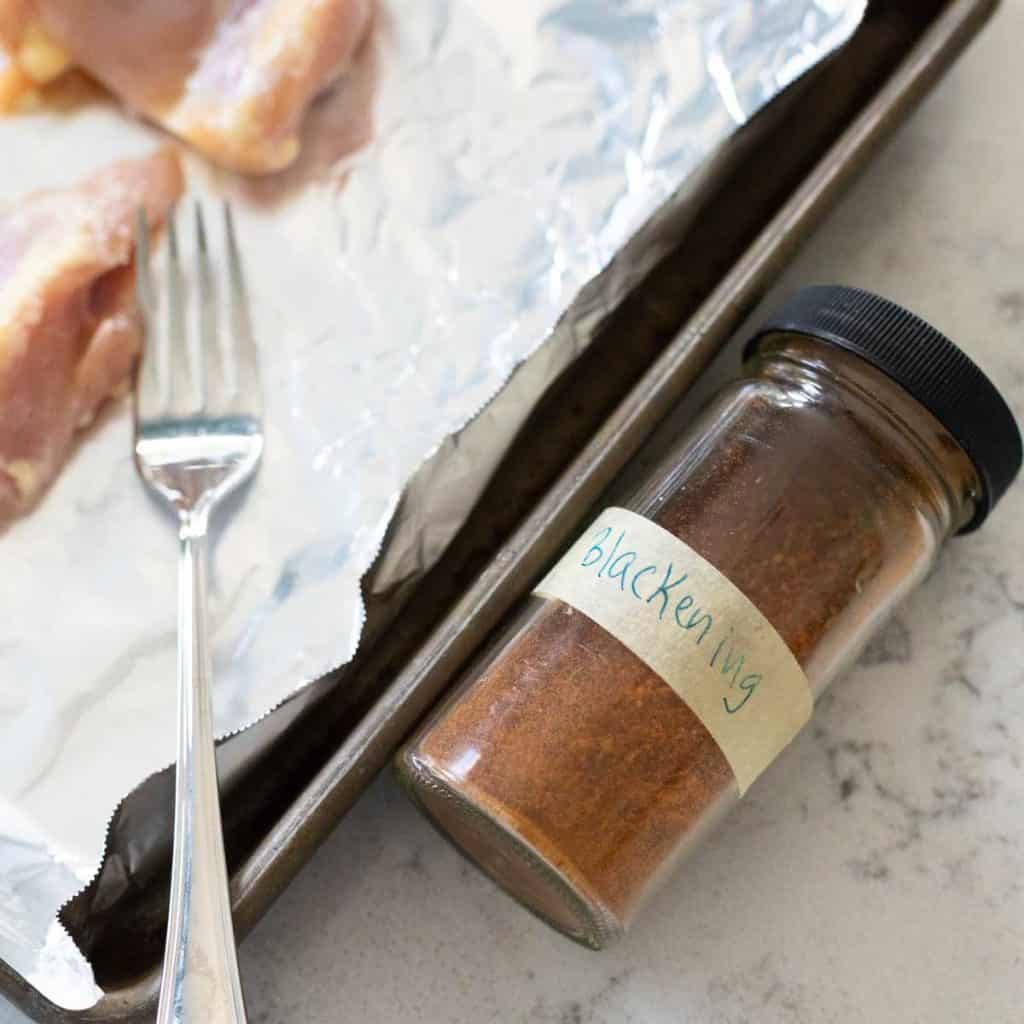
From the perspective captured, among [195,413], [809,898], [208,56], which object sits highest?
[208,56]

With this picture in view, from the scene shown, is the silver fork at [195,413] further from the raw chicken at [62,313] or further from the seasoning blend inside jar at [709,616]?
the seasoning blend inside jar at [709,616]

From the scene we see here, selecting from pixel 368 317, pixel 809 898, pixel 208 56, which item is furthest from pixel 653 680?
pixel 208 56

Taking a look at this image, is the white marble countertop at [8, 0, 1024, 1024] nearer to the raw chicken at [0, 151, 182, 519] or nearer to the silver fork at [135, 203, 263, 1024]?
the silver fork at [135, 203, 263, 1024]

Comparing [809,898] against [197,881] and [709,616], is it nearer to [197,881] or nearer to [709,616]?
[709,616]

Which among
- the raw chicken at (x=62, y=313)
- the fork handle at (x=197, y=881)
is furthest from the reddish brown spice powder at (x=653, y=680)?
the raw chicken at (x=62, y=313)

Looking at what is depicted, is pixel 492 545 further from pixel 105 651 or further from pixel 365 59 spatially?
pixel 365 59

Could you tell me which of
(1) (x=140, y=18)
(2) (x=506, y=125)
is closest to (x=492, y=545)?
(2) (x=506, y=125)
